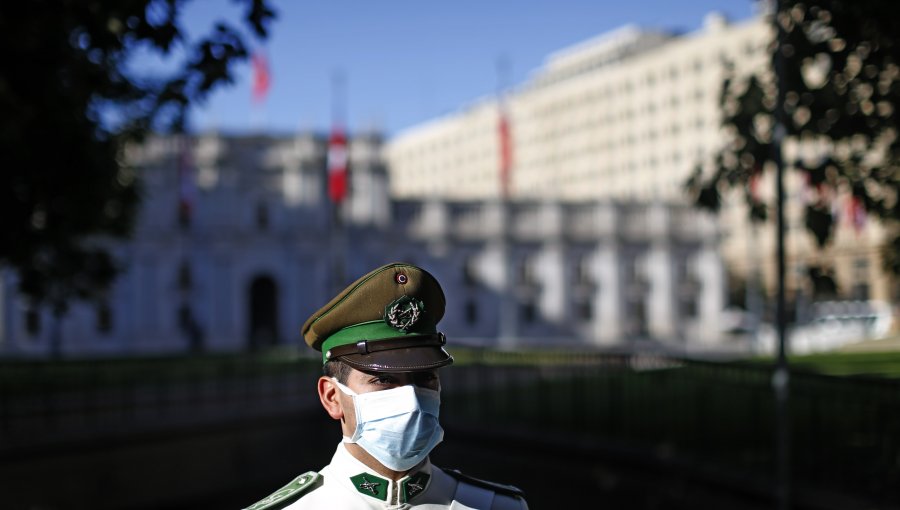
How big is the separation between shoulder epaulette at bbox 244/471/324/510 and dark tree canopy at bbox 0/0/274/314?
774 cm

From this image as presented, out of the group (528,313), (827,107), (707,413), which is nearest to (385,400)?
(827,107)

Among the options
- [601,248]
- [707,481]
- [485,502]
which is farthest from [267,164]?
[485,502]

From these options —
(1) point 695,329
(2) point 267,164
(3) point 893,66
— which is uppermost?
(2) point 267,164

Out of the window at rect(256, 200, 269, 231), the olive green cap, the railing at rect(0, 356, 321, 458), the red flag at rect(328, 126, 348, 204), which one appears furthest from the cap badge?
the window at rect(256, 200, 269, 231)

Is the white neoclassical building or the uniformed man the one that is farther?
the white neoclassical building

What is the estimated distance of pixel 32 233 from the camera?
21.1 m

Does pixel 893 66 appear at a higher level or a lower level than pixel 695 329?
higher

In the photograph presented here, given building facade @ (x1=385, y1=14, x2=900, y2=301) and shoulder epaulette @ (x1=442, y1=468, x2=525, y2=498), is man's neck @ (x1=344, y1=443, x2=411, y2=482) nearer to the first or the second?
shoulder epaulette @ (x1=442, y1=468, x2=525, y2=498)

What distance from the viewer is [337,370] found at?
3.14m

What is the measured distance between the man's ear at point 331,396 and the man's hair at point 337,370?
2 centimetres

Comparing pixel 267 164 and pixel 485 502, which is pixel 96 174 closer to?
pixel 485 502

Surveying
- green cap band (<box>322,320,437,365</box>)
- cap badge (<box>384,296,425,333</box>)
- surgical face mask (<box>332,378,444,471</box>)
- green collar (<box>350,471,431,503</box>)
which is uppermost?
cap badge (<box>384,296,425,333</box>)

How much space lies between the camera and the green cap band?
304 centimetres

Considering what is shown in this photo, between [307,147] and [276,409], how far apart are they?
50.2 m
